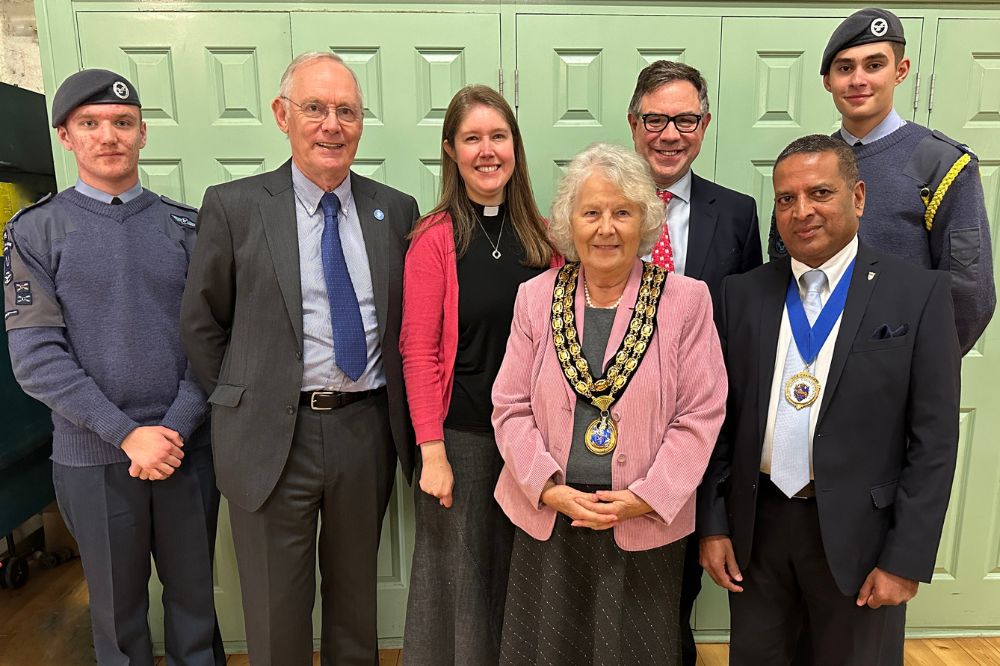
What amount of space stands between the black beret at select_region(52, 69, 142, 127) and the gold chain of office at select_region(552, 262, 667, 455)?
147 centimetres

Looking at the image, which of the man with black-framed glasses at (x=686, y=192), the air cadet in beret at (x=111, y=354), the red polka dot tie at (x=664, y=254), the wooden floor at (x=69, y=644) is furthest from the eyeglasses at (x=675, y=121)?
the wooden floor at (x=69, y=644)

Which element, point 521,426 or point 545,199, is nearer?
point 521,426

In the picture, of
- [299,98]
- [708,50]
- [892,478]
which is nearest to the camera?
[892,478]

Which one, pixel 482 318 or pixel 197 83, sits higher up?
pixel 197 83

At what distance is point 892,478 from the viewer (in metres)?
1.53

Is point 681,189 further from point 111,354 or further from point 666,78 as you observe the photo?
point 111,354

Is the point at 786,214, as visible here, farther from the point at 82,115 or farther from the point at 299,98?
the point at 82,115

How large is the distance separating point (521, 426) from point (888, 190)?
1222 millimetres

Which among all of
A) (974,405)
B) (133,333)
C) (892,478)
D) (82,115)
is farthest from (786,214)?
(82,115)

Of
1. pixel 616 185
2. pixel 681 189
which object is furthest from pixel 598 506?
pixel 681 189

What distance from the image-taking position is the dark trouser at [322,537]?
183 cm

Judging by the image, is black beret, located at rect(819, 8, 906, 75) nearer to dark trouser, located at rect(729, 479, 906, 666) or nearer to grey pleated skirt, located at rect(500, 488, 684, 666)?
dark trouser, located at rect(729, 479, 906, 666)

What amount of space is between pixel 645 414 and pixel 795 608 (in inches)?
27.1

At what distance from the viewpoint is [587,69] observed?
2379mm
